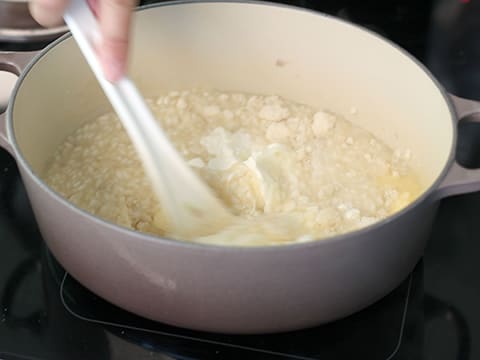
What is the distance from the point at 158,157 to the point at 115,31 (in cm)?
16

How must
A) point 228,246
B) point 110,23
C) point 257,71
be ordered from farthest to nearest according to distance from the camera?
1. point 257,71
2. point 110,23
3. point 228,246

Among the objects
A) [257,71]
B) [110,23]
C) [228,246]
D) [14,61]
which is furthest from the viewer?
[257,71]

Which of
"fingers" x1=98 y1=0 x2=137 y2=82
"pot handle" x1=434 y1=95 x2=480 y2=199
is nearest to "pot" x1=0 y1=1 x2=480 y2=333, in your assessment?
"pot handle" x1=434 y1=95 x2=480 y2=199

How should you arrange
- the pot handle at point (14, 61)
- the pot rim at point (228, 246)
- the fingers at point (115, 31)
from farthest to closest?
the pot handle at point (14, 61) < the fingers at point (115, 31) < the pot rim at point (228, 246)

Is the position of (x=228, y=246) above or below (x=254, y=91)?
above

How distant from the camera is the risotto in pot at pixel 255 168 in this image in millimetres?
893

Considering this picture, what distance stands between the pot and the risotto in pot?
28mm

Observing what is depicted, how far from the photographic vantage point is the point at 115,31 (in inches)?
29.7

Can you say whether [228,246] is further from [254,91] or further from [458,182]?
[254,91]

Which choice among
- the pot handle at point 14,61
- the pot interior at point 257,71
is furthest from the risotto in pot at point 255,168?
the pot handle at point 14,61

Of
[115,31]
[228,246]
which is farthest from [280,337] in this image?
[115,31]

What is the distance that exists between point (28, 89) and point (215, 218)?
0.28 m

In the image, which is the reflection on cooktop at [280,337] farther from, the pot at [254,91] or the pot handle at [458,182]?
the pot handle at [458,182]

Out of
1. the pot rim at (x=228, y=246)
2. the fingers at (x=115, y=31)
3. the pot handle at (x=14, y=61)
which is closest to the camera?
the pot rim at (x=228, y=246)
